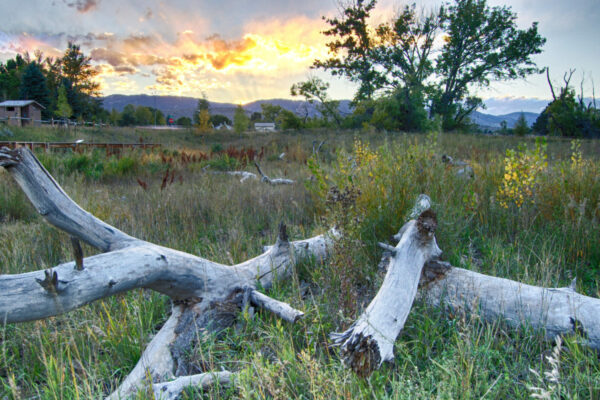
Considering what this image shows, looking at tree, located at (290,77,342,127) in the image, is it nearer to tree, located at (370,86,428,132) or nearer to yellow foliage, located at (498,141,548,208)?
tree, located at (370,86,428,132)

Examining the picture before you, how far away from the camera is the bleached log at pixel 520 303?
81.0 inches

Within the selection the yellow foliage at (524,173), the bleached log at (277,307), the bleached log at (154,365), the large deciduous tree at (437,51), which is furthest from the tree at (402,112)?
the bleached log at (154,365)

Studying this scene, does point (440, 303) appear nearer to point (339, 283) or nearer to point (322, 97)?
point (339, 283)

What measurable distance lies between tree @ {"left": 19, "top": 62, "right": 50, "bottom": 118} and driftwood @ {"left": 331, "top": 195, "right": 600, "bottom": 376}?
62308 mm

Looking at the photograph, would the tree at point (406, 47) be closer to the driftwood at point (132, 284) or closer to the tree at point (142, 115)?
the driftwood at point (132, 284)

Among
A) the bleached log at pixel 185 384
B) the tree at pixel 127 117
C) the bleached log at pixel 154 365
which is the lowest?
the bleached log at pixel 154 365

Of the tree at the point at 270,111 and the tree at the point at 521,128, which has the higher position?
the tree at the point at 270,111

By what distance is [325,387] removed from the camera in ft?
5.36

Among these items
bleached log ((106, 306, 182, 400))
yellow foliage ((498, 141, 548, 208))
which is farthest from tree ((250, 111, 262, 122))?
bleached log ((106, 306, 182, 400))

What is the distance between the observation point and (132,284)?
2035 mm

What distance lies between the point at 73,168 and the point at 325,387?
9.30 m

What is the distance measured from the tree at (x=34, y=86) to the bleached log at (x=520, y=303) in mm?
62515

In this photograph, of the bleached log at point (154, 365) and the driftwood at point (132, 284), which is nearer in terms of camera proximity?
the driftwood at point (132, 284)

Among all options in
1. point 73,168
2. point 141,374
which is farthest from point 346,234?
point 73,168
